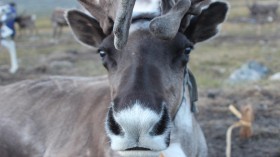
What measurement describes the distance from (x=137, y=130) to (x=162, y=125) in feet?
0.61

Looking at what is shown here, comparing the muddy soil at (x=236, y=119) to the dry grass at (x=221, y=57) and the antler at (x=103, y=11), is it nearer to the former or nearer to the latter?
the dry grass at (x=221, y=57)

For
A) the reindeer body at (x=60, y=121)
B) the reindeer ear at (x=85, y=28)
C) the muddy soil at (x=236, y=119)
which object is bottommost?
the muddy soil at (x=236, y=119)

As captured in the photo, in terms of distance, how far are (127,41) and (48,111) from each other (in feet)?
7.08

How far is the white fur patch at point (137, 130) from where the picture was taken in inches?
123

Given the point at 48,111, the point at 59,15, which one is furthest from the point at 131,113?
the point at 59,15

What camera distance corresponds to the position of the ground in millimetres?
7663

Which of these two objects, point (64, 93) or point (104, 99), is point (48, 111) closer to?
point (64, 93)

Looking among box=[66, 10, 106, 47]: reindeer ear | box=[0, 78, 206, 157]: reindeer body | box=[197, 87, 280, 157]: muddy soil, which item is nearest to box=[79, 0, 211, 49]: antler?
box=[66, 10, 106, 47]: reindeer ear

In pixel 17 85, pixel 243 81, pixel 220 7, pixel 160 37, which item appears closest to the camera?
pixel 160 37

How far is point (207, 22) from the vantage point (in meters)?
4.50

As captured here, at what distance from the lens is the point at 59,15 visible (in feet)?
107

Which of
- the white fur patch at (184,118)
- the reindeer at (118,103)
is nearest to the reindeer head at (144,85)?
the reindeer at (118,103)

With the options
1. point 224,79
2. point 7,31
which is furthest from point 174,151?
point 7,31

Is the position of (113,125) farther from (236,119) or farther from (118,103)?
(236,119)
